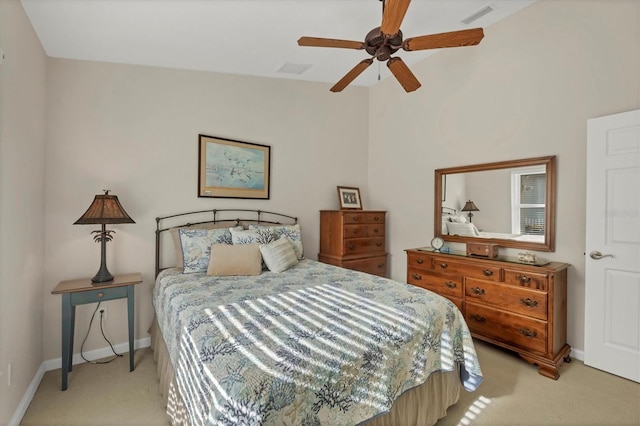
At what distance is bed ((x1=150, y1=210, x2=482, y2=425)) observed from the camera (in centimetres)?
117

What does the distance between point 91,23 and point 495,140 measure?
386 cm

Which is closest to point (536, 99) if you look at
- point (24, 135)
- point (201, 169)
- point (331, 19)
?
point (331, 19)

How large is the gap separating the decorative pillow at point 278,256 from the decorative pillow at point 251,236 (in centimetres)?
12

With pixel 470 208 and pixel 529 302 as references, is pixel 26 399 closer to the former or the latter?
pixel 529 302

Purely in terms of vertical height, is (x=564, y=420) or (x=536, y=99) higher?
(x=536, y=99)

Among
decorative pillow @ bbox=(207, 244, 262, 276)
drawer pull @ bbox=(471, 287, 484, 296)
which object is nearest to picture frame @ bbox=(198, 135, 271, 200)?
decorative pillow @ bbox=(207, 244, 262, 276)

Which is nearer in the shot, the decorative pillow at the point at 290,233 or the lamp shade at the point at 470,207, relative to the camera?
the decorative pillow at the point at 290,233

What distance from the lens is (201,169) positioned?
3.23 meters

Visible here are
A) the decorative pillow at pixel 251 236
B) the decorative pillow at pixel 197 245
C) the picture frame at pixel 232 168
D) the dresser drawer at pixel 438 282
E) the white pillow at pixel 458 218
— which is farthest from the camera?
the white pillow at pixel 458 218

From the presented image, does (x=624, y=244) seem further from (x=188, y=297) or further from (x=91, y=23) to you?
(x=91, y=23)

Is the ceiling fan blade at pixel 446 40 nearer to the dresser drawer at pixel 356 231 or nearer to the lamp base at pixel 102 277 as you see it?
A: the dresser drawer at pixel 356 231

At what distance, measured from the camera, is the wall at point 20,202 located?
1754 mm

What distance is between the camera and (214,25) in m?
2.59

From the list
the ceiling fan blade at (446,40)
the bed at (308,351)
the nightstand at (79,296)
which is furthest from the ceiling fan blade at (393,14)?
the nightstand at (79,296)
